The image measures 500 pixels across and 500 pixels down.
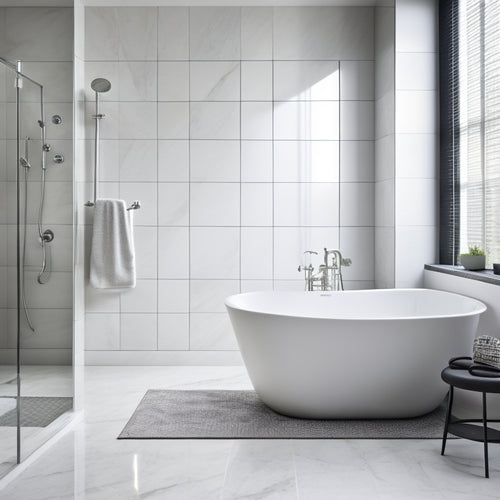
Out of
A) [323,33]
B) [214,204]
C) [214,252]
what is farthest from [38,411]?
[323,33]

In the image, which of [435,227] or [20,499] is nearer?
[20,499]

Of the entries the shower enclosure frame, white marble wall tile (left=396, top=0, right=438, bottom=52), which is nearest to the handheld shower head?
the shower enclosure frame

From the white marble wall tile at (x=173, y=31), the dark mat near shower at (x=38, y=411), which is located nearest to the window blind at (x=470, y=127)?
the white marble wall tile at (x=173, y=31)

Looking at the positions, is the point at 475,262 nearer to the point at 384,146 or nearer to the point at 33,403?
the point at 384,146

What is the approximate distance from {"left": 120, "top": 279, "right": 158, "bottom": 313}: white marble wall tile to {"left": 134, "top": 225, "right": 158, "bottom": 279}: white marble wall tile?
0.07 m

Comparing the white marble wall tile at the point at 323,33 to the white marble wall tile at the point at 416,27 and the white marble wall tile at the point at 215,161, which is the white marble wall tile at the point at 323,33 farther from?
the white marble wall tile at the point at 215,161

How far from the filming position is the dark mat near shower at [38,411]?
7.82ft

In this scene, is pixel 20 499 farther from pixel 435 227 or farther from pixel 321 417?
pixel 435 227

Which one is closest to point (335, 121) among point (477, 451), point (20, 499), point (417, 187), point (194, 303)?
point (417, 187)

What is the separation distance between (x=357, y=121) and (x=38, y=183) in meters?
2.55

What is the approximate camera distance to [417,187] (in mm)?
3910

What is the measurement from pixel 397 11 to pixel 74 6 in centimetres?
217

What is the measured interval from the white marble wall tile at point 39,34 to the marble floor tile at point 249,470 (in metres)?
1.79

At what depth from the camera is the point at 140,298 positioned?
428cm
